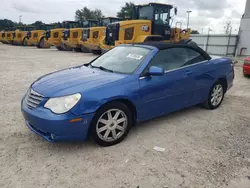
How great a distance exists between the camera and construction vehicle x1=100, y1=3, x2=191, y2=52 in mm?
11977

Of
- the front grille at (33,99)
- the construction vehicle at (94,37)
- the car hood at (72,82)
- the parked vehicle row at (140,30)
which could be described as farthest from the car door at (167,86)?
the construction vehicle at (94,37)

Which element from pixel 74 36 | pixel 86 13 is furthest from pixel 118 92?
pixel 86 13

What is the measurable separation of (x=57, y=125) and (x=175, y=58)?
2.36m

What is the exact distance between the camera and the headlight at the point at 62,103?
2758 millimetres

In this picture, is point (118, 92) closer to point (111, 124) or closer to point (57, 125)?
point (111, 124)

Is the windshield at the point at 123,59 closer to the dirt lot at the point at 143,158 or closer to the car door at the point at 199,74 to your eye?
the car door at the point at 199,74

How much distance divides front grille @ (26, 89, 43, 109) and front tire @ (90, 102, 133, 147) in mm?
772

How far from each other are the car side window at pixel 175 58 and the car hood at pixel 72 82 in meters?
0.80

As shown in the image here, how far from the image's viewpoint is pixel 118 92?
3037 millimetres

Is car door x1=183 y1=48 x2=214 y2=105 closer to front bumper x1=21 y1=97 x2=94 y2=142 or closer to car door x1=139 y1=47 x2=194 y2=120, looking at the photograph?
car door x1=139 y1=47 x2=194 y2=120

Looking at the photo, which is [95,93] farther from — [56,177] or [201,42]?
[201,42]

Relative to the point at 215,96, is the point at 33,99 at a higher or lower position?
higher

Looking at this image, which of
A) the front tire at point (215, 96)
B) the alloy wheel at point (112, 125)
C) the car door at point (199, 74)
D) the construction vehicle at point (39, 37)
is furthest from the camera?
the construction vehicle at point (39, 37)

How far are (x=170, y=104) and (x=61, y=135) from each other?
189cm
